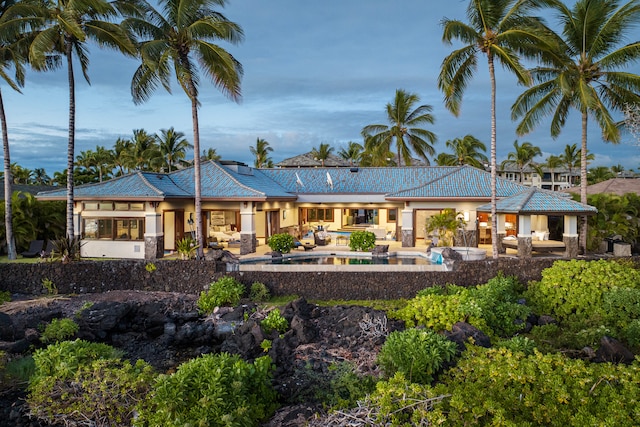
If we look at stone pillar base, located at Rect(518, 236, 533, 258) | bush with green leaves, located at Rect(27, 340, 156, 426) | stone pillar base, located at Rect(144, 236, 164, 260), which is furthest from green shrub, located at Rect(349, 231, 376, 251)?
bush with green leaves, located at Rect(27, 340, 156, 426)

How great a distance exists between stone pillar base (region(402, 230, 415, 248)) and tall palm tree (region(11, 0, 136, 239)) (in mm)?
15819

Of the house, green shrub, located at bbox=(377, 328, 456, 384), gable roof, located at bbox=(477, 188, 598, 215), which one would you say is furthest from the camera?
the house

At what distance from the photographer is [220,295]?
48.5 ft

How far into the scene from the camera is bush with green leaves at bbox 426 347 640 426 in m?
5.94

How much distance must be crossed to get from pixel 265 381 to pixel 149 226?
14.4 metres

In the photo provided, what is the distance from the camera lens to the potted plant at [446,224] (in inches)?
843

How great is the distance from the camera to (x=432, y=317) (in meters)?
11.8

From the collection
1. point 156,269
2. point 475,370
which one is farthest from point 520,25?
point 156,269

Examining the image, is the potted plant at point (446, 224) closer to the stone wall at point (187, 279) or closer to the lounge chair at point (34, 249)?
the stone wall at point (187, 279)

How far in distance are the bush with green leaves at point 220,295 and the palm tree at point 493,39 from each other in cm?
1075

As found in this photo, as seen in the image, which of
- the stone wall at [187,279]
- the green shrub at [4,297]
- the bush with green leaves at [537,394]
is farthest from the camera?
the stone wall at [187,279]

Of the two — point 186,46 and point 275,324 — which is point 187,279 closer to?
point 275,324

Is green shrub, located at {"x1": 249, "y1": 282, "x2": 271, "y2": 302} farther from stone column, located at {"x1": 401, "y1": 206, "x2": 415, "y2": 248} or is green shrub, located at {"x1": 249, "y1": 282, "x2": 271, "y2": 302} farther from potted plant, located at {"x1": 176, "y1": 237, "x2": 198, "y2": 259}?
stone column, located at {"x1": 401, "y1": 206, "x2": 415, "y2": 248}

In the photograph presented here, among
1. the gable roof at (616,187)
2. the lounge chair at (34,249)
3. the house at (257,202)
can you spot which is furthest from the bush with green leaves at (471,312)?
the gable roof at (616,187)
